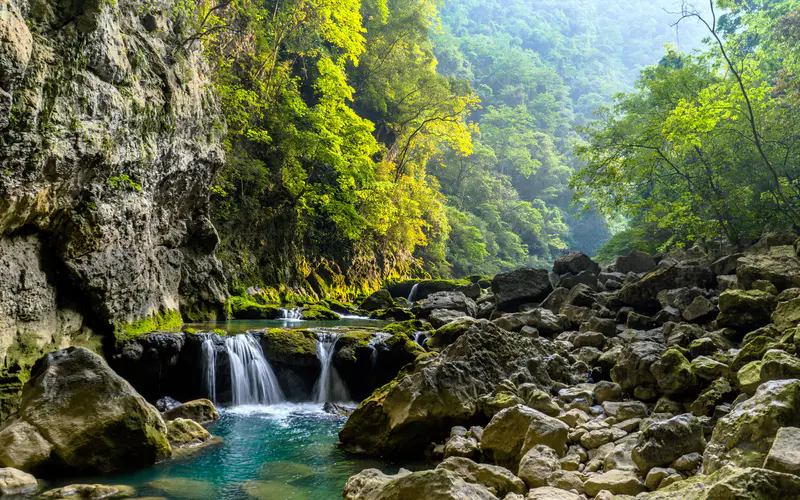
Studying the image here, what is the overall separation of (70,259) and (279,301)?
367 inches

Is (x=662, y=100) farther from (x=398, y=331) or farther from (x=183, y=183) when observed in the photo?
(x=183, y=183)

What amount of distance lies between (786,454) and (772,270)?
700 cm

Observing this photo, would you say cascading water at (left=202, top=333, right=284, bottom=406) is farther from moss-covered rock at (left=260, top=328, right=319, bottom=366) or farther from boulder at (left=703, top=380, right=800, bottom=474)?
boulder at (left=703, top=380, right=800, bottom=474)

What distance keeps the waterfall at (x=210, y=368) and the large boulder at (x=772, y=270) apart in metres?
9.81

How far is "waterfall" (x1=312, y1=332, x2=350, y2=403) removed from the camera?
9.88m

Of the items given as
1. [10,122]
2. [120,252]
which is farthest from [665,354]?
[120,252]

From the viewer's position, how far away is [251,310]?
49.1 ft

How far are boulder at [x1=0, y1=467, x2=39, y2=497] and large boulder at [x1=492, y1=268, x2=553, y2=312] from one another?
11824 millimetres

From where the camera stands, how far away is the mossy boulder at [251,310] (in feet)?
48.8

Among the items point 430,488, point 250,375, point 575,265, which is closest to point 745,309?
point 430,488

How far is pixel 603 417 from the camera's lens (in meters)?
5.98

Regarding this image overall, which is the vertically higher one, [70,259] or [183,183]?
[183,183]

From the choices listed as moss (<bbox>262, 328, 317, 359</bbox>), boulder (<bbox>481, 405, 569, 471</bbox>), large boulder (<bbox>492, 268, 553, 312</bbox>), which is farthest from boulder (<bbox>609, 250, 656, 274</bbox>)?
boulder (<bbox>481, 405, 569, 471</bbox>)

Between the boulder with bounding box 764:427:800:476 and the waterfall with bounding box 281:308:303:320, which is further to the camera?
the waterfall with bounding box 281:308:303:320
